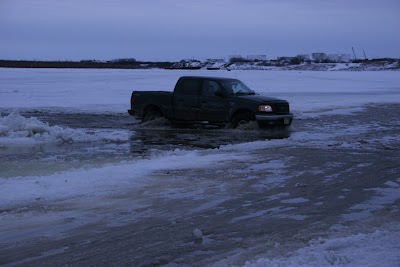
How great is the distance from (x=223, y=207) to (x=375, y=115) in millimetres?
15887

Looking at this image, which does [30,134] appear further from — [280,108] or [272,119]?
[280,108]

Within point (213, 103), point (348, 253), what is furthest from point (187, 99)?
point (348, 253)

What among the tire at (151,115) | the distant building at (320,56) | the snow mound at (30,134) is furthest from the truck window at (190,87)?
the distant building at (320,56)

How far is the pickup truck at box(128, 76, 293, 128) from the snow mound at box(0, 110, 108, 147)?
155 inches

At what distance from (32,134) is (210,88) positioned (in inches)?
224

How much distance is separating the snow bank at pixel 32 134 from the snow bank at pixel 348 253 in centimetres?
919

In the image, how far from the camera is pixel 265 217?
6.42m

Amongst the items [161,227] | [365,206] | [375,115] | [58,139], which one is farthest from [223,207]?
[375,115]

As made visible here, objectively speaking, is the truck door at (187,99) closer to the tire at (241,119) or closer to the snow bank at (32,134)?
the tire at (241,119)

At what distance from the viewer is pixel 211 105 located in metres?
16.4

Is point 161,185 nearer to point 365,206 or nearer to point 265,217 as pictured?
point 265,217

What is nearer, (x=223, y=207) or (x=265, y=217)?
(x=265, y=217)

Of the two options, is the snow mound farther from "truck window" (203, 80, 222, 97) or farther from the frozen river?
"truck window" (203, 80, 222, 97)

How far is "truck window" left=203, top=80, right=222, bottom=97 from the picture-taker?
1653 centimetres
